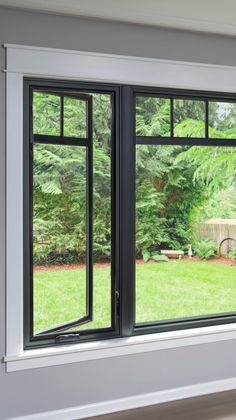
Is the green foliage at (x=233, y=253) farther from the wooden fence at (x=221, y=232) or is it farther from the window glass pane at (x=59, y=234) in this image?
the window glass pane at (x=59, y=234)

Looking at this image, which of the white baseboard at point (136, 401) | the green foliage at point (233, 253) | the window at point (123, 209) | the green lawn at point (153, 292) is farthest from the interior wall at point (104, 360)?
the green foliage at point (233, 253)

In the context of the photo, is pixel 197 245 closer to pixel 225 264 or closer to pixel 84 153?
pixel 225 264

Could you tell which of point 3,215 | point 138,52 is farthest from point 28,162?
point 138,52

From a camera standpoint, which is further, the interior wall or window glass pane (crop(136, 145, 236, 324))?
window glass pane (crop(136, 145, 236, 324))

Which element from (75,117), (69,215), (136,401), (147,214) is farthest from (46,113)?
(136,401)

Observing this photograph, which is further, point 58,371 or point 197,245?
point 197,245

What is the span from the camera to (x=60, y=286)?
308 cm

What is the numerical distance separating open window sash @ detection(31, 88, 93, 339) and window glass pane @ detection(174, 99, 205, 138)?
2.20 feet

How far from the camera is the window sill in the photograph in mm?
2861

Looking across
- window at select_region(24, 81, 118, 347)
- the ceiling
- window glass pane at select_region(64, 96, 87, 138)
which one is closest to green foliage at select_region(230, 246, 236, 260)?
window at select_region(24, 81, 118, 347)

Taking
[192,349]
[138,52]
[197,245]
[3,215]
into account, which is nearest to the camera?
[3,215]

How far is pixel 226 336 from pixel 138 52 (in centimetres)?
212

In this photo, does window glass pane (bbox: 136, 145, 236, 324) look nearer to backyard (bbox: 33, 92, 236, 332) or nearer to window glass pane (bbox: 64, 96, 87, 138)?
backyard (bbox: 33, 92, 236, 332)

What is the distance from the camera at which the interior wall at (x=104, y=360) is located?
2.80m
